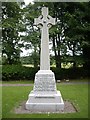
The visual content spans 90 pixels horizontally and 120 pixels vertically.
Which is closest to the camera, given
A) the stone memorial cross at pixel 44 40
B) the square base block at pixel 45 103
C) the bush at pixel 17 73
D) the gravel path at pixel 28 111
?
the gravel path at pixel 28 111

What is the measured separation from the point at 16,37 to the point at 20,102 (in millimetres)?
11158

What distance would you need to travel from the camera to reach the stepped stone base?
28.8 ft

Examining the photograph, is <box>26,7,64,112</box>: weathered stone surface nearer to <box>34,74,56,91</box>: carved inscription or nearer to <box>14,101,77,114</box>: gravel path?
<box>34,74,56,91</box>: carved inscription

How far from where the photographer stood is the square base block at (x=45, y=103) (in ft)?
28.7

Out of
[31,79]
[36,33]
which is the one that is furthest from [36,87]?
[36,33]

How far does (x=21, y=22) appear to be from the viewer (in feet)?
68.8

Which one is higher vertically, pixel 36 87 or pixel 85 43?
pixel 85 43

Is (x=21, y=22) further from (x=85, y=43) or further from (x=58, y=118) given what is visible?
(x=58, y=118)

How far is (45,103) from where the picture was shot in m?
8.84

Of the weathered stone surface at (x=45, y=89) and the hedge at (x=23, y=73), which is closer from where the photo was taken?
the weathered stone surface at (x=45, y=89)

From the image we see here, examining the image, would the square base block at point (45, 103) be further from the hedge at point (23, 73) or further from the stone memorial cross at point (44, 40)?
the hedge at point (23, 73)

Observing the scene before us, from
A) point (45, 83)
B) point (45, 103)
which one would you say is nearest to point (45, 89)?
point (45, 83)

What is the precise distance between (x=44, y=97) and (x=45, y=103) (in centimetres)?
18

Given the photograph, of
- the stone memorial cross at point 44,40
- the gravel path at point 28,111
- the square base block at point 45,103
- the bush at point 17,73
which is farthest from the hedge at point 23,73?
the square base block at point 45,103
